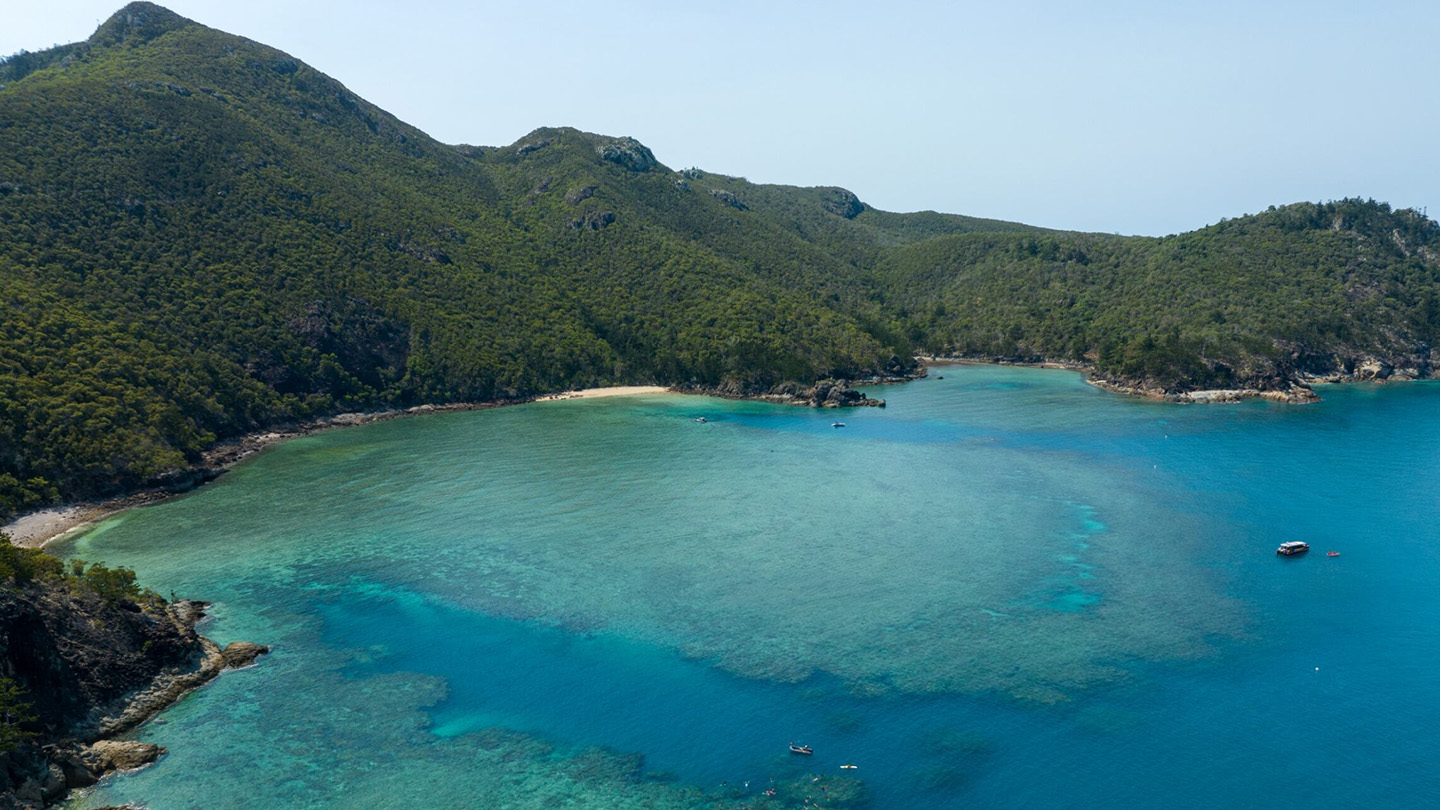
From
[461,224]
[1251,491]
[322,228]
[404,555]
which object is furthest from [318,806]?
[461,224]

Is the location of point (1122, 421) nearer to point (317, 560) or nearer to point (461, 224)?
point (317, 560)

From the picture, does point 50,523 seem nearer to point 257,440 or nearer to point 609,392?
point 257,440

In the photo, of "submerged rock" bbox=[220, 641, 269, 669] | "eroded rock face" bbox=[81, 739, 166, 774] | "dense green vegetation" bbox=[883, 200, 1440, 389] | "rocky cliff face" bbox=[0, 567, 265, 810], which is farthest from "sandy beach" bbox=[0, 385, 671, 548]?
"dense green vegetation" bbox=[883, 200, 1440, 389]

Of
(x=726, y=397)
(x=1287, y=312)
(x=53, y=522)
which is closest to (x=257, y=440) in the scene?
(x=53, y=522)

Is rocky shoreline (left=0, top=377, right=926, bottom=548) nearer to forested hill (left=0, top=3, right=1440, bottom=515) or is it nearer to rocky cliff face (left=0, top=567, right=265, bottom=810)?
forested hill (left=0, top=3, right=1440, bottom=515)

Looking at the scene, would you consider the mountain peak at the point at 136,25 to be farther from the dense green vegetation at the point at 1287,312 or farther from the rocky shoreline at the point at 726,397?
the dense green vegetation at the point at 1287,312
